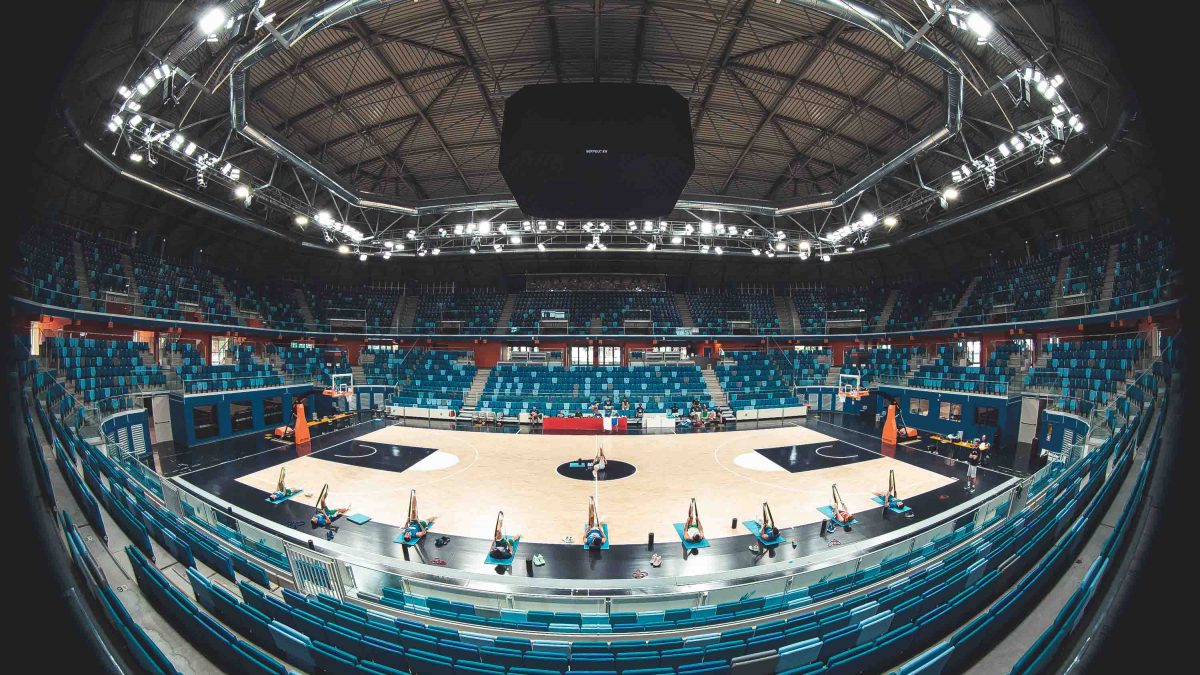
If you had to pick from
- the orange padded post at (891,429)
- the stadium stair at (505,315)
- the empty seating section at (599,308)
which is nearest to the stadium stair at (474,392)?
the stadium stair at (505,315)

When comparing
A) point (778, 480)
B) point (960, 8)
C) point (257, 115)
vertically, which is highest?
point (257, 115)

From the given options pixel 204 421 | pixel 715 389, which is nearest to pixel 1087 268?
pixel 715 389

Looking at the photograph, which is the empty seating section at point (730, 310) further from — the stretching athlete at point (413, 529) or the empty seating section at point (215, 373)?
the empty seating section at point (215, 373)

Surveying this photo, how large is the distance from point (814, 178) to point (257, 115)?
2356 cm

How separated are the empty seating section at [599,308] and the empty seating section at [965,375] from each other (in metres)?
15.1

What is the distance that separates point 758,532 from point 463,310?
2774 cm

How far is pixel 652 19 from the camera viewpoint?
11.2 metres

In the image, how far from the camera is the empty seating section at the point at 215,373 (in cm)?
1792

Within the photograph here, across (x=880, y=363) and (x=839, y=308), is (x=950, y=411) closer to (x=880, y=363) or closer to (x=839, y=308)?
(x=880, y=363)

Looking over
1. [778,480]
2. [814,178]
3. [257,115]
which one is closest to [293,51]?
[257,115]

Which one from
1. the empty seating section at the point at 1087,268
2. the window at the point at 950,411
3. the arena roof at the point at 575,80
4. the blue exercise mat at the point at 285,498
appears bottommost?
the blue exercise mat at the point at 285,498

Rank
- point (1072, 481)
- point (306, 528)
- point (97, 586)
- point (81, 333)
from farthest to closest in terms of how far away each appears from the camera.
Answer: point (81, 333) → point (306, 528) → point (1072, 481) → point (97, 586)

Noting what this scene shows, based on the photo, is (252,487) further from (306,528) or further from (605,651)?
(605,651)

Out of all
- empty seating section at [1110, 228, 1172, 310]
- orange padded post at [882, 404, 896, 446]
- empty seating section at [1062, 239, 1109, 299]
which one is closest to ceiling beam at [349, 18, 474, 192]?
orange padded post at [882, 404, 896, 446]
